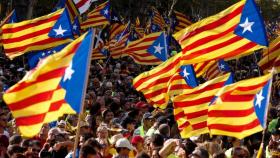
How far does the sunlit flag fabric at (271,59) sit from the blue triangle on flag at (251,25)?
980 mm

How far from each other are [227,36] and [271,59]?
157 cm

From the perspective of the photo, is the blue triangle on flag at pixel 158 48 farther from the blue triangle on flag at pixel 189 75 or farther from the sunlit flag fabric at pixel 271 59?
the sunlit flag fabric at pixel 271 59

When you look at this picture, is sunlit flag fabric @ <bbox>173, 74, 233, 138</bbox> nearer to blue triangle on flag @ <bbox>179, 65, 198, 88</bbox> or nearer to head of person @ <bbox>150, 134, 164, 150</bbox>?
head of person @ <bbox>150, 134, 164, 150</bbox>

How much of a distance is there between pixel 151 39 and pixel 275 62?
5026 millimetres

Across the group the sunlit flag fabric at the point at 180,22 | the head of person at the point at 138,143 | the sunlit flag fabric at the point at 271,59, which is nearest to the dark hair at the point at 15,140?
the head of person at the point at 138,143

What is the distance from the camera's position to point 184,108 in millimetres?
10078

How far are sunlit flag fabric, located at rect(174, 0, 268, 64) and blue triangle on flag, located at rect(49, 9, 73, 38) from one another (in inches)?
104

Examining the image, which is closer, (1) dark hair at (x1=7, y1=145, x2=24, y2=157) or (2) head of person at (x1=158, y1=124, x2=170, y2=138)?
(1) dark hair at (x1=7, y1=145, x2=24, y2=157)

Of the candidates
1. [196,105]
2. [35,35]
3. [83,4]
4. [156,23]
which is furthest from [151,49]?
[156,23]

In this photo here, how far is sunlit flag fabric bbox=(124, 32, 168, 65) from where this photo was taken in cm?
1609

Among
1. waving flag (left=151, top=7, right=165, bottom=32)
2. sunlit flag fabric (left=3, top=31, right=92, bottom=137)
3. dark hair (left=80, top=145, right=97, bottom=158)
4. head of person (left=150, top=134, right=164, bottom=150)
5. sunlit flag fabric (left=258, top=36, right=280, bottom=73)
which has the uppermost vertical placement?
sunlit flag fabric (left=3, top=31, right=92, bottom=137)

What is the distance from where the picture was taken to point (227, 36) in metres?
10.4

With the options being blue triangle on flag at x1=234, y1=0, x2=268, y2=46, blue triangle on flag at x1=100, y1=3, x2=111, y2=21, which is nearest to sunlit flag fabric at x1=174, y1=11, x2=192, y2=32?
blue triangle on flag at x1=100, y1=3, x2=111, y2=21

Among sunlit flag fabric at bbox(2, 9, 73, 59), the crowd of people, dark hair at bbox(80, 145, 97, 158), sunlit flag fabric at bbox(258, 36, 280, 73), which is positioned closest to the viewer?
dark hair at bbox(80, 145, 97, 158)
